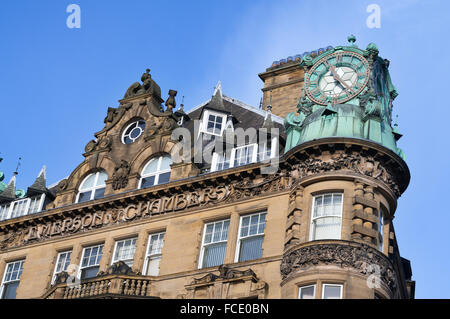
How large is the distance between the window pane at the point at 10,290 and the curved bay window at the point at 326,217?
51.1 ft

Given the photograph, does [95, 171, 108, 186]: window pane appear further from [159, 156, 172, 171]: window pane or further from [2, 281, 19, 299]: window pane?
[2, 281, 19, 299]: window pane

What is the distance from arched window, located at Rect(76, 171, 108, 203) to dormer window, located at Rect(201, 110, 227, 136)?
17.6ft

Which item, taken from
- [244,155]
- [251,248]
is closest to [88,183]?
[244,155]

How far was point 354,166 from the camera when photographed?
4188cm

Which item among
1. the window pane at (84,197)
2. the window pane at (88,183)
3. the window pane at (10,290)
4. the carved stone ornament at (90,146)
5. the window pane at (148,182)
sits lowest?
the window pane at (10,290)

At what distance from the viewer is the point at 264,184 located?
4403 cm

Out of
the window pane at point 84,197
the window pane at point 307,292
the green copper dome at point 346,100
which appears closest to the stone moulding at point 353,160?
the green copper dome at point 346,100

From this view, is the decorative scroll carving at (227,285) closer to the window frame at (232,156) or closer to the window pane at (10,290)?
the window frame at (232,156)

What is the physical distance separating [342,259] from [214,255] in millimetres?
6440

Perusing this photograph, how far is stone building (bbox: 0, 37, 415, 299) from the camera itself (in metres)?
41.0

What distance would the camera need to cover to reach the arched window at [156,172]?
47.6 metres

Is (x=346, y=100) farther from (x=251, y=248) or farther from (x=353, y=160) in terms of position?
(x=251, y=248)

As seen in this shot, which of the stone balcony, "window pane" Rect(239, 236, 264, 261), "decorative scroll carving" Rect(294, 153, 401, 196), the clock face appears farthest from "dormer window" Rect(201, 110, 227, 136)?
the stone balcony
